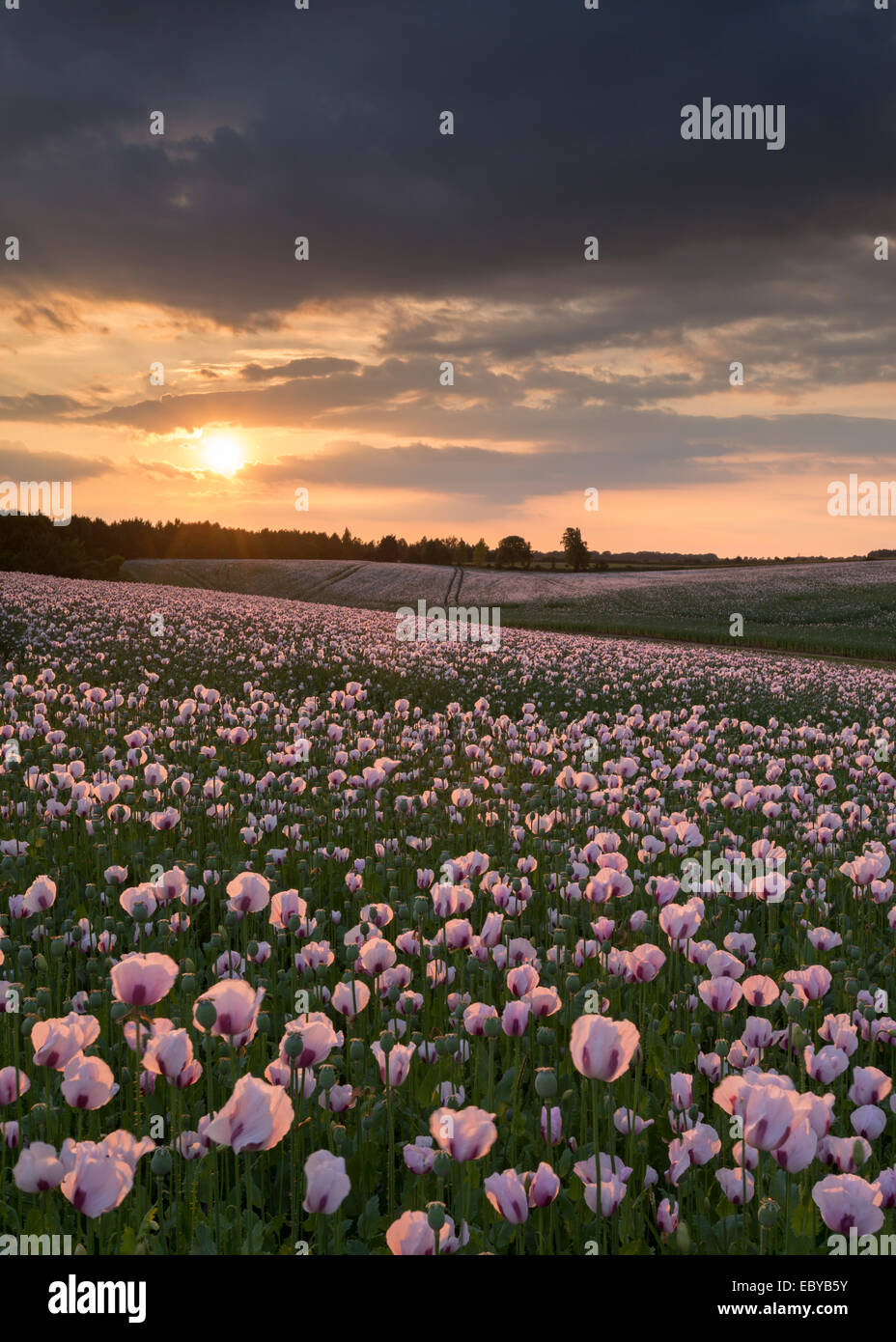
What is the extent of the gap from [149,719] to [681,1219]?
10.1 meters

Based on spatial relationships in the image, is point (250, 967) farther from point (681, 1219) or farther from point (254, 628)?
point (254, 628)

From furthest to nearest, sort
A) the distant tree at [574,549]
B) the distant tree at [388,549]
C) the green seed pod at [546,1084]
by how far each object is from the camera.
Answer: the distant tree at [388,549]
the distant tree at [574,549]
the green seed pod at [546,1084]

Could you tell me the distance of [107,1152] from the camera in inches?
87.7

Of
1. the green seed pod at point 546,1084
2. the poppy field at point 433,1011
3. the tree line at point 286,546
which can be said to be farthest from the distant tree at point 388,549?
the green seed pod at point 546,1084

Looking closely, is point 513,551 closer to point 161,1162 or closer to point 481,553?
point 481,553

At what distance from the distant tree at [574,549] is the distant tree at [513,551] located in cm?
483

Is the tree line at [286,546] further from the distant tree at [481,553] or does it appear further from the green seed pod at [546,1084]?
the green seed pod at [546,1084]

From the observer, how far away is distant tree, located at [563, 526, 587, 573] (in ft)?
349

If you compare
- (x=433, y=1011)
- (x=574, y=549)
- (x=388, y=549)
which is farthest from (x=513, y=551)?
(x=433, y=1011)

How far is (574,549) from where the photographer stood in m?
106

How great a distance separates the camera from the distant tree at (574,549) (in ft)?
349

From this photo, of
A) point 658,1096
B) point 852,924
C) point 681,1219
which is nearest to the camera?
point 681,1219

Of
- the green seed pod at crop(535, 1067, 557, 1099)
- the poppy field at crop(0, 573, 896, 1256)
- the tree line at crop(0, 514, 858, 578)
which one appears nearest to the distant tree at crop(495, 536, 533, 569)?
the tree line at crop(0, 514, 858, 578)
